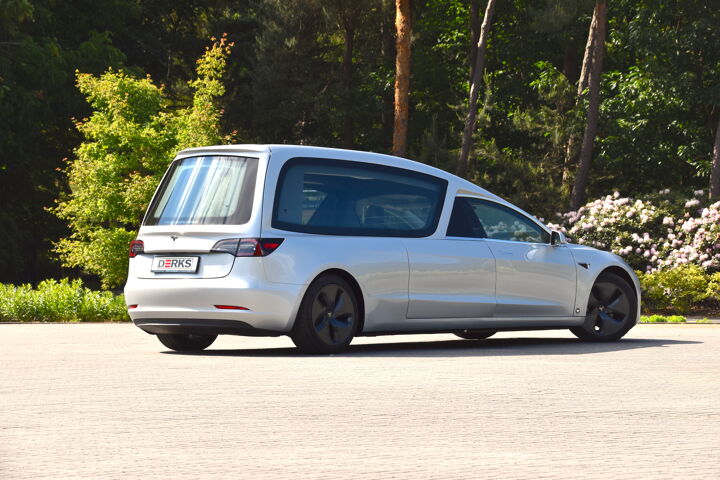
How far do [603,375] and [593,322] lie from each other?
3.81m

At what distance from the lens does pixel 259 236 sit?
11.8 m

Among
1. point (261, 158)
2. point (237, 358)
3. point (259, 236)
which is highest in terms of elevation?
point (261, 158)

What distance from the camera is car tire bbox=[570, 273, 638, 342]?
47.2 feet

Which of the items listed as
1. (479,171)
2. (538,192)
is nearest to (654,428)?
(538,192)

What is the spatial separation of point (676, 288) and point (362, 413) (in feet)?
48.7

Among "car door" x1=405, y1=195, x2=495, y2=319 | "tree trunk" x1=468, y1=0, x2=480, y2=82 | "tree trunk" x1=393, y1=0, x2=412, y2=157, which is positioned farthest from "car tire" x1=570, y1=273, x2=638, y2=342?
"tree trunk" x1=468, y1=0, x2=480, y2=82

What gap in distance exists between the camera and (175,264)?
477 inches

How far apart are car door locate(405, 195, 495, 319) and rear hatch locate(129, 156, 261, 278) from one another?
1845 millimetres

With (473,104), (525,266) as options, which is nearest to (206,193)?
(525,266)

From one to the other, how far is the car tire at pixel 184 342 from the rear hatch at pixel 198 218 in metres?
0.91

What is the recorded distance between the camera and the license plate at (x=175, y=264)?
39.3ft

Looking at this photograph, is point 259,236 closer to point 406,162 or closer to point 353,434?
point 406,162

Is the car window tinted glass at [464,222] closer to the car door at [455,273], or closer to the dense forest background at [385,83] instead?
the car door at [455,273]

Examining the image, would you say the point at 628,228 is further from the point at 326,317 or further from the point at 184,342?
the point at 326,317
